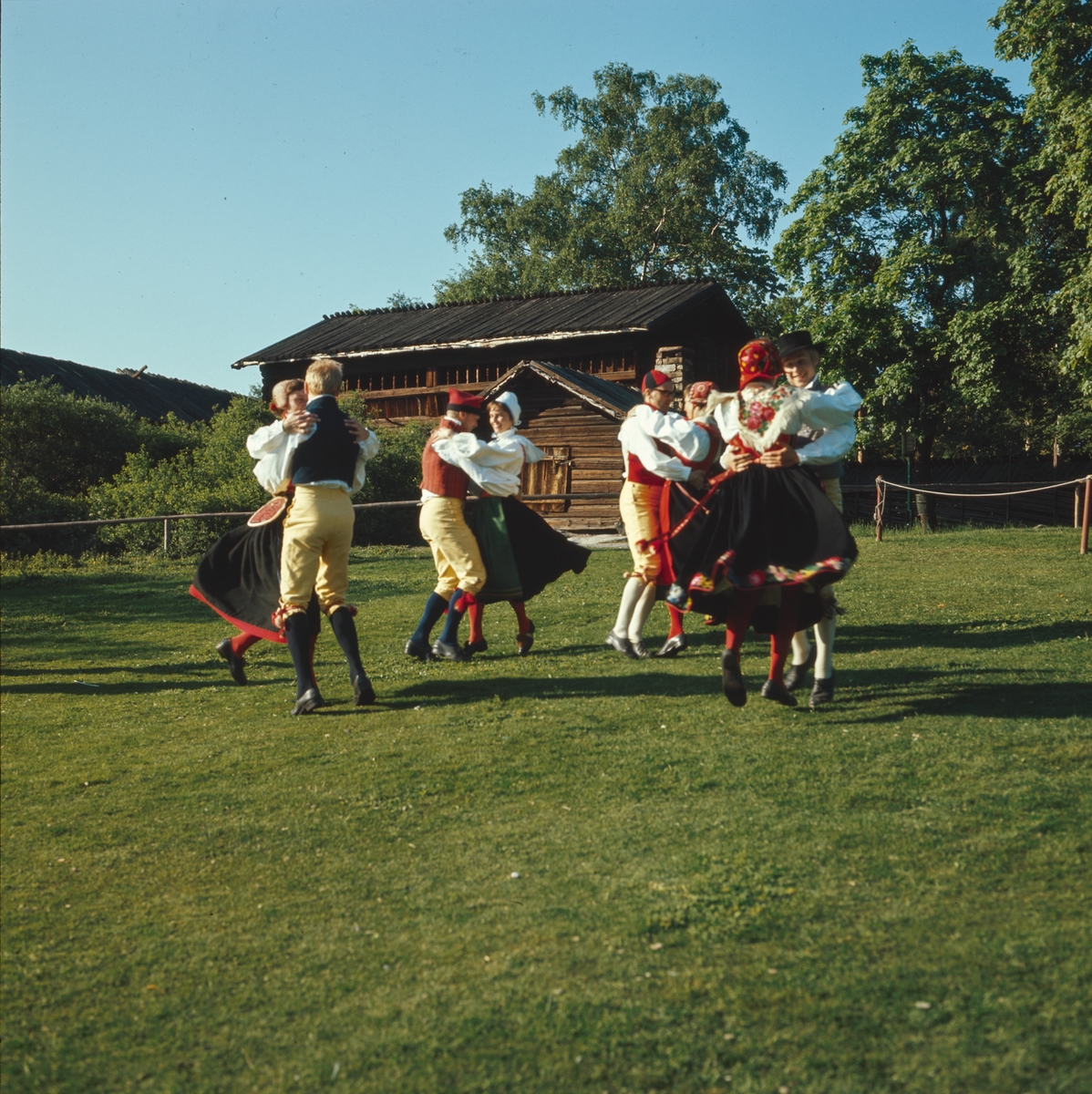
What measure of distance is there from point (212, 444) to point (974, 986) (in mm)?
23904

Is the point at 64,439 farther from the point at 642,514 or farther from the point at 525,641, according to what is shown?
the point at 642,514

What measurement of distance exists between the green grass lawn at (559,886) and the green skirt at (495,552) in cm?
90

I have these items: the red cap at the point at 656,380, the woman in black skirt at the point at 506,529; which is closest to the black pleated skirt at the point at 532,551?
the woman in black skirt at the point at 506,529

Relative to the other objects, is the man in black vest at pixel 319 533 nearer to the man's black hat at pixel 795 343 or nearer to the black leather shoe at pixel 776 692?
the black leather shoe at pixel 776 692

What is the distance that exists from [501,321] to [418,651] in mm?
22998

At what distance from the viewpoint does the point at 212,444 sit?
2498 cm

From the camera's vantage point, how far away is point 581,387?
23781 millimetres

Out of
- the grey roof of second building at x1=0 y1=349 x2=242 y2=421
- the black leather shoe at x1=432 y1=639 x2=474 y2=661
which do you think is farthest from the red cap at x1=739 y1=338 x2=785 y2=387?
the grey roof of second building at x1=0 y1=349 x2=242 y2=421

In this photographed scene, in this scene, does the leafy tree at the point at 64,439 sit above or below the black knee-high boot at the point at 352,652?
above

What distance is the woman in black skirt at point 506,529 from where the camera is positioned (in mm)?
8086

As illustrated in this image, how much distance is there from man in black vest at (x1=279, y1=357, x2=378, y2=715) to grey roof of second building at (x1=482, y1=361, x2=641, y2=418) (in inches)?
641

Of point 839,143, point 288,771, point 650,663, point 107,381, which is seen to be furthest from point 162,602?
point 107,381

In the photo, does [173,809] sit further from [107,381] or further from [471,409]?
[107,381]

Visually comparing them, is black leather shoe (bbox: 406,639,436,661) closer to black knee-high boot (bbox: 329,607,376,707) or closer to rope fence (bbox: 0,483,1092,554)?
black knee-high boot (bbox: 329,607,376,707)
